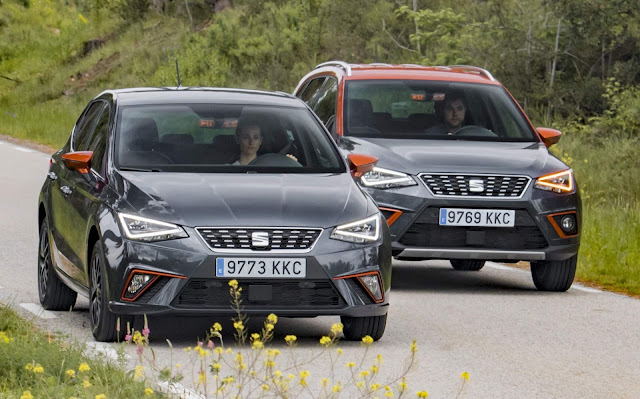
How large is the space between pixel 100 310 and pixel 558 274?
4.47 m

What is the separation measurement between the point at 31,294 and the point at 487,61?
14.1m

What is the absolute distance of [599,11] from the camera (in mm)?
22188

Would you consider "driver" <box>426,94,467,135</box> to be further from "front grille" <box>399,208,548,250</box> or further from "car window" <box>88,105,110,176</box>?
"car window" <box>88,105,110,176</box>

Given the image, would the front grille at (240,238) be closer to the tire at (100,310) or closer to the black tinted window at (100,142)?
the tire at (100,310)

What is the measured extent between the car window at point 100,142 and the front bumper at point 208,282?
3.56 feet

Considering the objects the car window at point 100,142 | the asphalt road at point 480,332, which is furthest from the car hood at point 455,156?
the car window at point 100,142

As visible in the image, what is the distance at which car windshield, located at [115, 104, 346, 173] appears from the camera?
9164 mm

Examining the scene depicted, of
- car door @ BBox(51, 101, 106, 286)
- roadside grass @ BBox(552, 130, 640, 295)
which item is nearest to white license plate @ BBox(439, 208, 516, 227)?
roadside grass @ BBox(552, 130, 640, 295)

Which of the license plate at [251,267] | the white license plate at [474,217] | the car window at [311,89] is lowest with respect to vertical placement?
the white license plate at [474,217]

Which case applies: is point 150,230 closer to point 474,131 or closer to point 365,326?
point 365,326

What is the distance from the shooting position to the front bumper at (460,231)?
11.1m

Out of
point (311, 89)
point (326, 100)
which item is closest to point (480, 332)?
point (326, 100)

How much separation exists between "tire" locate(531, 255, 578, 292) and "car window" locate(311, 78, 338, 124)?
233cm

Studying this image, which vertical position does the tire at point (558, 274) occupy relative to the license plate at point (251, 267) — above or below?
below
